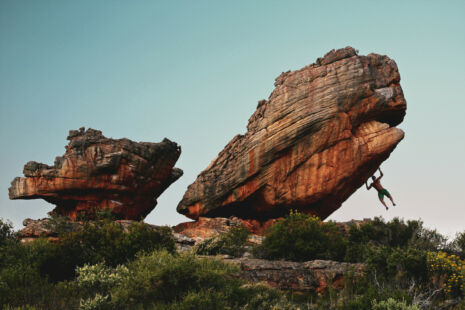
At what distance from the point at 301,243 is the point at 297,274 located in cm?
529

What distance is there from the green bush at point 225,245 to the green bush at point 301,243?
150 cm

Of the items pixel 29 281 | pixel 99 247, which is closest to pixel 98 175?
pixel 99 247

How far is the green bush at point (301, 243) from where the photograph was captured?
75.3 feet

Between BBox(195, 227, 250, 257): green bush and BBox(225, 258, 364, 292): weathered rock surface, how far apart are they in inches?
185

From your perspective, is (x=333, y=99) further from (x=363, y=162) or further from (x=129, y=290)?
(x=129, y=290)

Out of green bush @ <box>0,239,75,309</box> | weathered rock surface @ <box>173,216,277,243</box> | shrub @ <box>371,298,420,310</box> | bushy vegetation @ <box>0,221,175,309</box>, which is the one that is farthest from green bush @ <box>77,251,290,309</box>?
weathered rock surface @ <box>173,216,277,243</box>

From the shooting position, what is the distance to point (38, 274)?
17.6m

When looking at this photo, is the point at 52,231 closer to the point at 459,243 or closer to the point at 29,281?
the point at 29,281

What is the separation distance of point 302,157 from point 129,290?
26.0m

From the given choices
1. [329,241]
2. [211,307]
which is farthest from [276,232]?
[211,307]

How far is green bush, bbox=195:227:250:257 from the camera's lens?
2300cm

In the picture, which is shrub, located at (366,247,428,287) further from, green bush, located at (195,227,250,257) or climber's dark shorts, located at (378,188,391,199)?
climber's dark shorts, located at (378,188,391,199)

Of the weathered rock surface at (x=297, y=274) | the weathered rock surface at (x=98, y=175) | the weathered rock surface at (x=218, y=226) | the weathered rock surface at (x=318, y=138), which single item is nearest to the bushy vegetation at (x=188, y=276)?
the weathered rock surface at (x=297, y=274)

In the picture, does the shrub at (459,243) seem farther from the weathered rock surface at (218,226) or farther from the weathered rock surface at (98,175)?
the weathered rock surface at (98,175)
